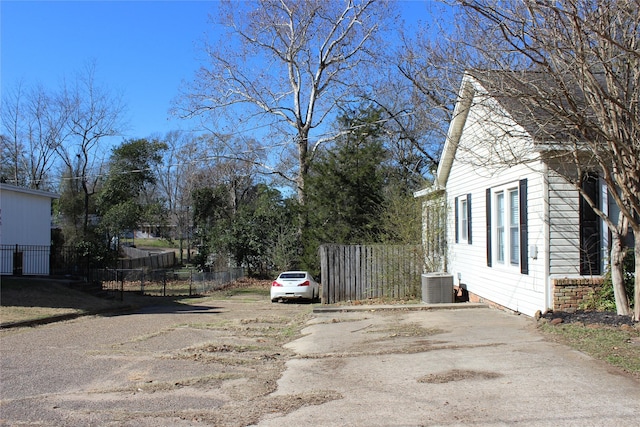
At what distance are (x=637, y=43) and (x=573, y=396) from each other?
575 centimetres

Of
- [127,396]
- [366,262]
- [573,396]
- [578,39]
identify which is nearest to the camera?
[573,396]

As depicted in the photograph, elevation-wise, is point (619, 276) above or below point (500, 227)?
below

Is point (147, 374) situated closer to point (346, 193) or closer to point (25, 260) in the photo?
point (346, 193)

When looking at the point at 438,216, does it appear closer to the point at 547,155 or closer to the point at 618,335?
the point at 547,155

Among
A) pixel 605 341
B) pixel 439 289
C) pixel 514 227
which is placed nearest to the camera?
pixel 605 341

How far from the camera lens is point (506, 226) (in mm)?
12570

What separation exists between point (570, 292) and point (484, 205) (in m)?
4.04

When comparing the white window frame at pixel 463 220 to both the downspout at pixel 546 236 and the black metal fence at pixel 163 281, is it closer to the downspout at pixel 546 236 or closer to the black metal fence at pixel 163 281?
the downspout at pixel 546 236

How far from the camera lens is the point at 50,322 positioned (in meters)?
14.0

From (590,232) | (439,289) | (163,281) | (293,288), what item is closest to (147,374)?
(590,232)

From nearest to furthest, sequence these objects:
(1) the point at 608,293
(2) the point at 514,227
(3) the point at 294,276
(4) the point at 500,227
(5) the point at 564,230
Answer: (1) the point at 608,293
(5) the point at 564,230
(2) the point at 514,227
(4) the point at 500,227
(3) the point at 294,276

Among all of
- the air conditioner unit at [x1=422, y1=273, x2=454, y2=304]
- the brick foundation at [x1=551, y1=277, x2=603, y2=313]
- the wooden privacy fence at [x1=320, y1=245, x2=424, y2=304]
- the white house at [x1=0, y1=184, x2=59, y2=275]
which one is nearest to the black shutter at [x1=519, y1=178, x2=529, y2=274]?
the brick foundation at [x1=551, y1=277, x2=603, y2=313]

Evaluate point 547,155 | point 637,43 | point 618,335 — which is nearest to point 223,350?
point 618,335

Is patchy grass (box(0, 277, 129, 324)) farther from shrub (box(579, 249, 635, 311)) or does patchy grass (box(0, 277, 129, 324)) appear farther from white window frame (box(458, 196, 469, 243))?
shrub (box(579, 249, 635, 311))
